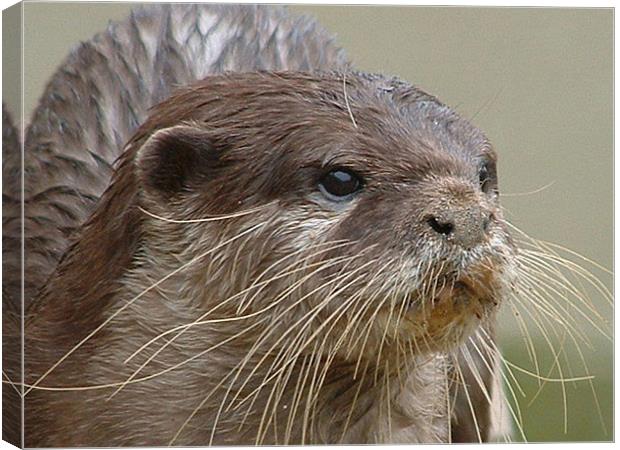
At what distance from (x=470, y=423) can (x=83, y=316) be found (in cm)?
137

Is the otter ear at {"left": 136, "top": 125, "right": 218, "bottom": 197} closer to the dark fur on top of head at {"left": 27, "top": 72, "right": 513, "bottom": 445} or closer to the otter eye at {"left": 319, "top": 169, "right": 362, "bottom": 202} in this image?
the dark fur on top of head at {"left": 27, "top": 72, "right": 513, "bottom": 445}

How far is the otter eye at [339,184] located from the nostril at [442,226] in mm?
293

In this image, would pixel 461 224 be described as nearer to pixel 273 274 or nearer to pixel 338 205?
pixel 338 205

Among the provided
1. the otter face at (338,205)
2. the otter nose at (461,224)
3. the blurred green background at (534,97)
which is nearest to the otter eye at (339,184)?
the otter face at (338,205)

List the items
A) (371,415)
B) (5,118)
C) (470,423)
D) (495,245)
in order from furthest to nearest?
(470,423)
(5,118)
(371,415)
(495,245)

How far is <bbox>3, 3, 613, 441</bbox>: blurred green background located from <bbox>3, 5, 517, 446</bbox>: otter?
0.38 metres

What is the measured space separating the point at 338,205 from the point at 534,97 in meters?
1.31

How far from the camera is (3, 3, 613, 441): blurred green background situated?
16.4 feet

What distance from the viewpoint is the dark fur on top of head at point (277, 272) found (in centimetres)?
399

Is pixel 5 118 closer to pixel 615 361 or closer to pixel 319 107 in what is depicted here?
pixel 319 107

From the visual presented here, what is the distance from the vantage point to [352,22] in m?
5.06

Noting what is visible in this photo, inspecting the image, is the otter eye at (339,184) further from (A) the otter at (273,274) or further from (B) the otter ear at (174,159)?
(B) the otter ear at (174,159)

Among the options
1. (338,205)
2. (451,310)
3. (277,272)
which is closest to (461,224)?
(451,310)

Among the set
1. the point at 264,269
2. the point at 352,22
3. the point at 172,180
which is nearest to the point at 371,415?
the point at 264,269
